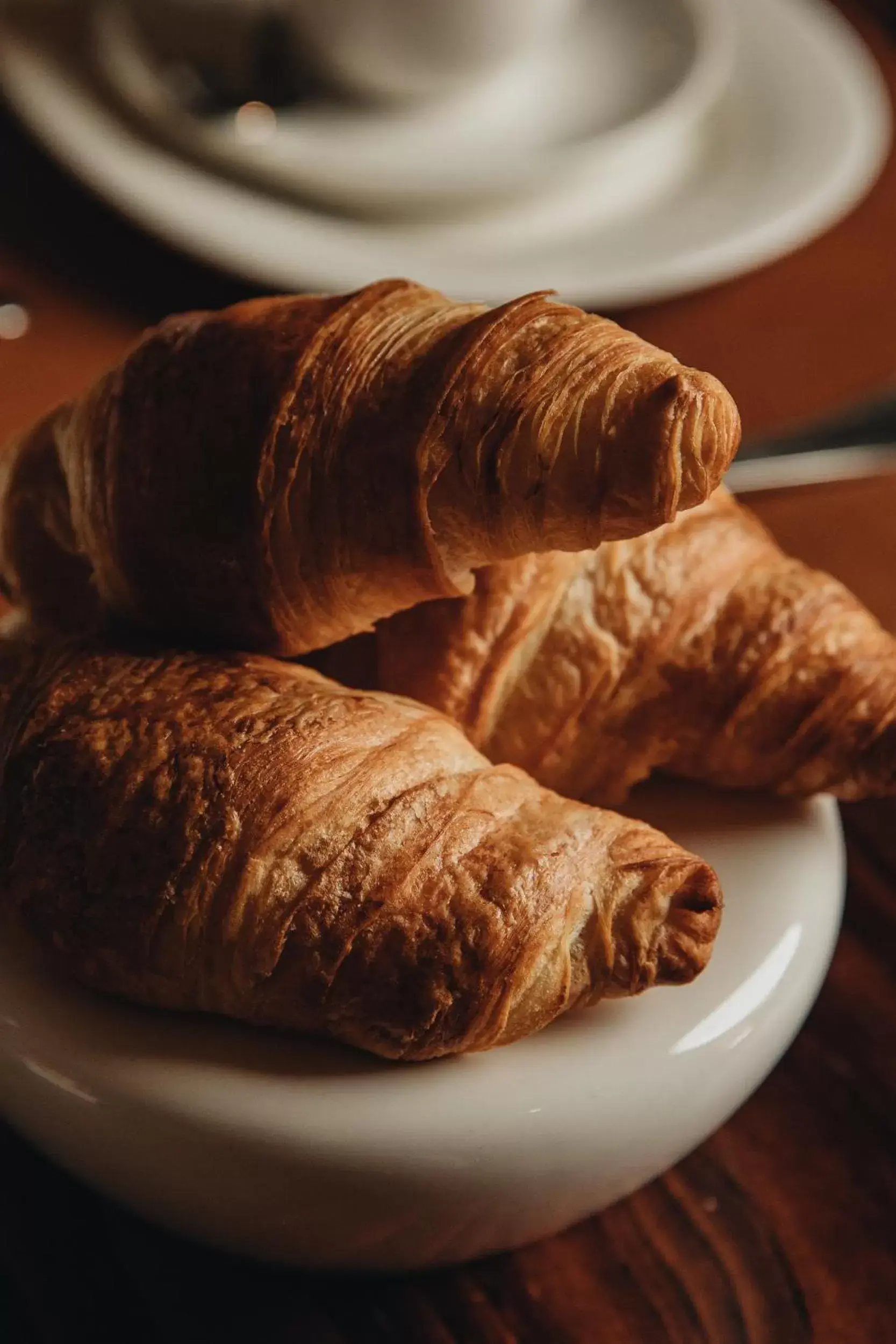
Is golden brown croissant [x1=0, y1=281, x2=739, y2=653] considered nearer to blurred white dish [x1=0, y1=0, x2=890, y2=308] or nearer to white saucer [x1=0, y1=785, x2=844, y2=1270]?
white saucer [x1=0, y1=785, x2=844, y2=1270]

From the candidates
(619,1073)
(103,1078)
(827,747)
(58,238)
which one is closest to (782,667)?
(827,747)

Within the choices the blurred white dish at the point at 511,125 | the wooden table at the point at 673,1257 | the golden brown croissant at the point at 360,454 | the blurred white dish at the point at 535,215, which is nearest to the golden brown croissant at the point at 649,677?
the golden brown croissant at the point at 360,454

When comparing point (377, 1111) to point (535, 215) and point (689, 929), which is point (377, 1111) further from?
point (535, 215)

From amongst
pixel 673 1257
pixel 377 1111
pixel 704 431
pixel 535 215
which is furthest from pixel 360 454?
pixel 535 215

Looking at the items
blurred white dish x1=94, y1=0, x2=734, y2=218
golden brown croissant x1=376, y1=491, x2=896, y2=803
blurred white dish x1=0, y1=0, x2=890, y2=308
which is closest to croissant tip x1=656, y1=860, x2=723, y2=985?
golden brown croissant x1=376, y1=491, x2=896, y2=803

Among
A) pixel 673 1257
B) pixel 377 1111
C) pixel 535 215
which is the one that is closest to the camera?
pixel 377 1111

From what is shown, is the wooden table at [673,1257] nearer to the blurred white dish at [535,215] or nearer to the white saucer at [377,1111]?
the white saucer at [377,1111]

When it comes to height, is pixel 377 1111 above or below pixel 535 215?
below

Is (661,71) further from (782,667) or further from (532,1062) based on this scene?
(532,1062)
